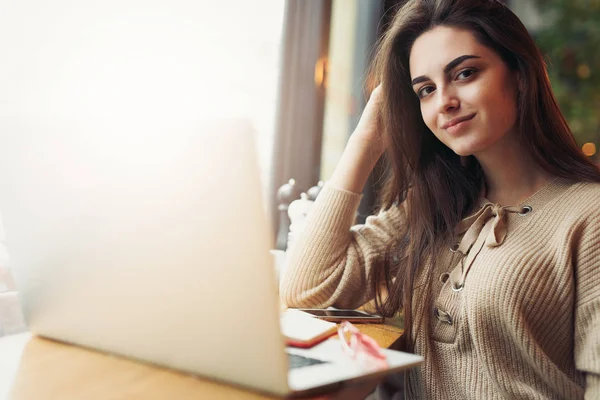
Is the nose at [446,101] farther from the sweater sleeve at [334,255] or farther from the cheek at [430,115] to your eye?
the sweater sleeve at [334,255]

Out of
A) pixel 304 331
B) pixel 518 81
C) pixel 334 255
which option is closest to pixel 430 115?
pixel 518 81

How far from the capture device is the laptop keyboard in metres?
0.54

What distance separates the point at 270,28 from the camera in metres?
1.75

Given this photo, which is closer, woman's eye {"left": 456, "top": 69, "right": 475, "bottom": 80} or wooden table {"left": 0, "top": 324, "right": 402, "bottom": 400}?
wooden table {"left": 0, "top": 324, "right": 402, "bottom": 400}

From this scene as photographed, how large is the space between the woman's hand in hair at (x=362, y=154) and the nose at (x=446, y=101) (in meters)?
0.22

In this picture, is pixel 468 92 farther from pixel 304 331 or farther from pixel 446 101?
pixel 304 331

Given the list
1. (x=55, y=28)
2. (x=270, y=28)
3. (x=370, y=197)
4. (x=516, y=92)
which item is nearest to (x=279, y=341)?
(x=516, y=92)

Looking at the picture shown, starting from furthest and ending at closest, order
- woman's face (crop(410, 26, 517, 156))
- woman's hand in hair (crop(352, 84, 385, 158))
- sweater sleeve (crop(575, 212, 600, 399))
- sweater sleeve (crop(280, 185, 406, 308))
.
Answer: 1. woman's hand in hair (crop(352, 84, 385, 158))
2. sweater sleeve (crop(280, 185, 406, 308))
3. woman's face (crop(410, 26, 517, 156))
4. sweater sleeve (crop(575, 212, 600, 399))

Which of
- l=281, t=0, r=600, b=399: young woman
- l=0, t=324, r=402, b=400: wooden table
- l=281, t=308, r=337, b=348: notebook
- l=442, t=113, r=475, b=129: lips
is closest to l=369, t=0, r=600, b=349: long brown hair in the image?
l=281, t=0, r=600, b=399: young woman

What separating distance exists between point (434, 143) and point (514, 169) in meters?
0.23

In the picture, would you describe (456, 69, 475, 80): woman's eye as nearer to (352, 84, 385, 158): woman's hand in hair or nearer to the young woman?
the young woman

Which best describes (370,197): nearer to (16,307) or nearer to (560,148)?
(560,148)

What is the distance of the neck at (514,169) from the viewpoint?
0.98m

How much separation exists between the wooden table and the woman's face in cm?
63
